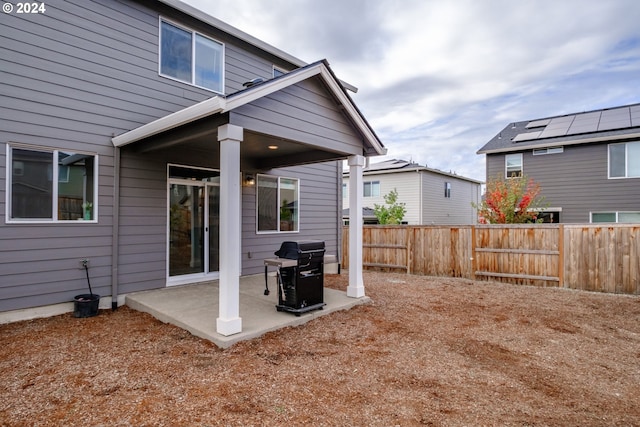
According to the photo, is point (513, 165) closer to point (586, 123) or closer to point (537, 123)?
point (537, 123)

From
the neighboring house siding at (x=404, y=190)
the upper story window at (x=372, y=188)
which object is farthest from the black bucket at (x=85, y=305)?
the upper story window at (x=372, y=188)

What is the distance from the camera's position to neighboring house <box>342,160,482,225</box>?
1841 cm

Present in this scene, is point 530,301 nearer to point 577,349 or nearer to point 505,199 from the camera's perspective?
point 577,349

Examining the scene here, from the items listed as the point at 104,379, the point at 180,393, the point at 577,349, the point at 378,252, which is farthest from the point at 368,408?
the point at 378,252

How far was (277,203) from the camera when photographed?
26.9 feet

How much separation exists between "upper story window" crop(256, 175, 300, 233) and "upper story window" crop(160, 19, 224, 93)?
2.33 m

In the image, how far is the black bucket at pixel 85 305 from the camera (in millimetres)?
4910

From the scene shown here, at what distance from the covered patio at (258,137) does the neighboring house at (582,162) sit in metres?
10.3

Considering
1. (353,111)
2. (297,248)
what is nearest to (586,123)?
(353,111)

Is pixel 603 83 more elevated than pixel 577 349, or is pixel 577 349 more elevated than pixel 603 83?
pixel 603 83

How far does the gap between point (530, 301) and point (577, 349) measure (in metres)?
2.51

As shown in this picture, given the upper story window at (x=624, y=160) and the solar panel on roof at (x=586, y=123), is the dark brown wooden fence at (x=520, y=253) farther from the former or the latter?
the solar panel on roof at (x=586, y=123)

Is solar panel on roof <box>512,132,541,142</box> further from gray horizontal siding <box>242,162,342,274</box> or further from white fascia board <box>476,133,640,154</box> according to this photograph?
gray horizontal siding <box>242,162,342,274</box>

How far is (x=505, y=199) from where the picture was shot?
1057 centimetres
